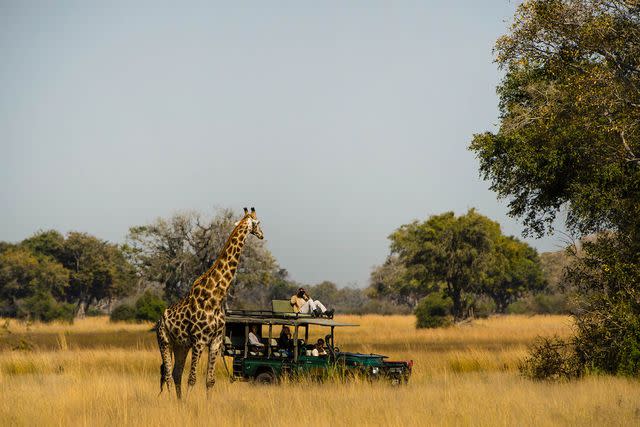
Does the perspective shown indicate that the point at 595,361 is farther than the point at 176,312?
Yes

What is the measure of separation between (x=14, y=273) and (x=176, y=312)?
246ft

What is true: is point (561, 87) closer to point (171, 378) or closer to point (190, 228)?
point (171, 378)

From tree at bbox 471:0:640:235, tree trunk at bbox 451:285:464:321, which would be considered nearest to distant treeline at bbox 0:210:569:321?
tree trunk at bbox 451:285:464:321

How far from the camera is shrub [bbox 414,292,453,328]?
196 ft

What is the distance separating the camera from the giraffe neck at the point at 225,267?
773 inches

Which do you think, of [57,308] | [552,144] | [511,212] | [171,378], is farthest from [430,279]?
[171,378]

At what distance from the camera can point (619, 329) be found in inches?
888

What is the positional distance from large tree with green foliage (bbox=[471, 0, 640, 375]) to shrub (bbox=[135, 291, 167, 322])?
4316 centimetres

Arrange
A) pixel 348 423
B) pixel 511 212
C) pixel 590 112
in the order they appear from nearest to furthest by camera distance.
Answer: pixel 348 423 → pixel 590 112 → pixel 511 212

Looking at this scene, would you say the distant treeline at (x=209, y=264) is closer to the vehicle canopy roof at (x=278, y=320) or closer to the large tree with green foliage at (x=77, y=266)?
the large tree with green foliage at (x=77, y=266)

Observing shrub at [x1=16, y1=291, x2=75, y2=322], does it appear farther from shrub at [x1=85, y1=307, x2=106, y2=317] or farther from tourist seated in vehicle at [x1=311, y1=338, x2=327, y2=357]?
tourist seated in vehicle at [x1=311, y1=338, x2=327, y2=357]

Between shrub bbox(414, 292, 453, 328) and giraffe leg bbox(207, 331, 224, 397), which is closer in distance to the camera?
giraffe leg bbox(207, 331, 224, 397)

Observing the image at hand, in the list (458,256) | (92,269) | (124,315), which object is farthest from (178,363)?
(92,269)

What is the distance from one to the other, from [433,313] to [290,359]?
Answer: 136 ft
